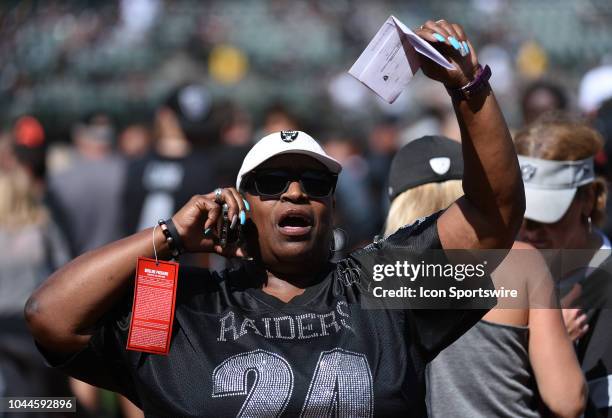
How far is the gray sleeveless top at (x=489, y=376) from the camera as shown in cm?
343

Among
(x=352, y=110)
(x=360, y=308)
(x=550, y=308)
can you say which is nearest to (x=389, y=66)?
(x=360, y=308)

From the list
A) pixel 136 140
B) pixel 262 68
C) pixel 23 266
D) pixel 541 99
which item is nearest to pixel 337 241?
pixel 23 266

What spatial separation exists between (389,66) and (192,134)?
13.7 ft

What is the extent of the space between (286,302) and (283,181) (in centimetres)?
38

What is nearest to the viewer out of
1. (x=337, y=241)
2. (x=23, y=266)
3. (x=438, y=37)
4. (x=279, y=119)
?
(x=438, y=37)

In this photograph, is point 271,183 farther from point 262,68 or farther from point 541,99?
point 262,68

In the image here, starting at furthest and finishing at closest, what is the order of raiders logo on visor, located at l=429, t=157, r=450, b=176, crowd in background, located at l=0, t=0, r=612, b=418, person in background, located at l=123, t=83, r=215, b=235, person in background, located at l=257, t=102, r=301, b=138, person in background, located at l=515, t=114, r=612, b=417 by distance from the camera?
1. crowd in background, located at l=0, t=0, r=612, b=418
2. person in background, located at l=257, t=102, r=301, b=138
3. person in background, located at l=123, t=83, r=215, b=235
4. raiders logo on visor, located at l=429, t=157, r=450, b=176
5. person in background, located at l=515, t=114, r=612, b=417

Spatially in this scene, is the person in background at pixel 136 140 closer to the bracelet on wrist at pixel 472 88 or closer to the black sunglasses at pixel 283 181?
the black sunglasses at pixel 283 181

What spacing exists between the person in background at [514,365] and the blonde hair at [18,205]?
3869 millimetres

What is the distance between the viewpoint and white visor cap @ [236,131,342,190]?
322cm

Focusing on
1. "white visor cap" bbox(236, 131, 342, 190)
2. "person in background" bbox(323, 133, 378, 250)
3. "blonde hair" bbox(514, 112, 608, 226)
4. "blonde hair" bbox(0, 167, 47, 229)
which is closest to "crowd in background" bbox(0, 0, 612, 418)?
"person in background" bbox(323, 133, 378, 250)

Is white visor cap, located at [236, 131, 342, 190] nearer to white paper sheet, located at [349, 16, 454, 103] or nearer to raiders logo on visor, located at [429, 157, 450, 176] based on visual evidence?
white paper sheet, located at [349, 16, 454, 103]

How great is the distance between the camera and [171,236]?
10.2 feet

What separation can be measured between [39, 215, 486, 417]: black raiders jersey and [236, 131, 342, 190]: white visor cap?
33cm
